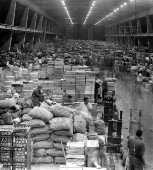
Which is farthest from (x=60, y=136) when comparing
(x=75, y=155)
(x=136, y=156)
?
(x=136, y=156)

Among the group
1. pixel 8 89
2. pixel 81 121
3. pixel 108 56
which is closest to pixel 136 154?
pixel 81 121

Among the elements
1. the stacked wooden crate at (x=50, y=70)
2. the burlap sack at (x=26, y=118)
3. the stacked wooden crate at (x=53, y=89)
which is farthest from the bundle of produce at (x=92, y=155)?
the stacked wooden crate at (x=50, y=70)

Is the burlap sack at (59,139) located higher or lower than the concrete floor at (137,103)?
higher

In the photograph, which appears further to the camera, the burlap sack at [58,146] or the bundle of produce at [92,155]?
the burlap sack at [58,146]

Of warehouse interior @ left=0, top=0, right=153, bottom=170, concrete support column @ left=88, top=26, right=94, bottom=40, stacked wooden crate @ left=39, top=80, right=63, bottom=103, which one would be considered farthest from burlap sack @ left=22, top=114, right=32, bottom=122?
concrete support column @ left=88, top=26, right=94, bottom=40

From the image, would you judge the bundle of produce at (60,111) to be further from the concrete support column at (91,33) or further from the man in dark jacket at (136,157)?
the concrete support column at (91,33)

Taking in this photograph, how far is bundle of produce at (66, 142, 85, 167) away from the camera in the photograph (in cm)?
714

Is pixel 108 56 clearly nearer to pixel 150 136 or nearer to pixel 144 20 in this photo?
pixel 144 20

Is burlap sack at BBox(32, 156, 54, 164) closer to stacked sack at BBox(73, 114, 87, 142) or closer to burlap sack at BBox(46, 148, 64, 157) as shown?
burlap sack at BBox(46, 148, 64, 157)

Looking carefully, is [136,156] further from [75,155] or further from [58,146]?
[75,155]

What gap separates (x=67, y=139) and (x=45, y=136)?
0.46 meters

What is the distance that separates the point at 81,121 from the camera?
29.9 ft

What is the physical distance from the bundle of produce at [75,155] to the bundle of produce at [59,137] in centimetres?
74

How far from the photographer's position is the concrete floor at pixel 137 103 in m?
12.2
